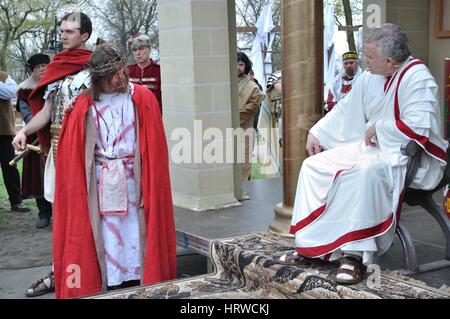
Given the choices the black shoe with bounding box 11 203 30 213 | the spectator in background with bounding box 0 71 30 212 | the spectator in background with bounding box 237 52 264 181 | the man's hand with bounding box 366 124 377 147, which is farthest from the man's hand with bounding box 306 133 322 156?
the black shoe with bounding box 11 203 30 213

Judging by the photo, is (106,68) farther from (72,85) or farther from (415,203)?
(415,203)

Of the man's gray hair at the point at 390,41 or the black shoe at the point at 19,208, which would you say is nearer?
the man's gray hair at the point at 390,41

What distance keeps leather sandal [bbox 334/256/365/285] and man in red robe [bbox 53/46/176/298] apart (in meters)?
1.14

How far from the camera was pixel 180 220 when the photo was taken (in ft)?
16.8

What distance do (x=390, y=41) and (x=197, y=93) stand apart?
2.20 meters

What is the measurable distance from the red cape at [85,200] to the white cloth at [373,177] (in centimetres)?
84

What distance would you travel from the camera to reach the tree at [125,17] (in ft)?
68.4

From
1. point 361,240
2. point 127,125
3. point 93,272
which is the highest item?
point 127,125

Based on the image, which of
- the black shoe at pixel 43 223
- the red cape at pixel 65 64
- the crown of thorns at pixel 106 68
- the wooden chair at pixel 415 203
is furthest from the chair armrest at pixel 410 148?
the black shoe at pixel 43 223

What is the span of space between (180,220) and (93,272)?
1.38m

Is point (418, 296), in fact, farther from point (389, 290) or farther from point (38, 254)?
point (38, 254)

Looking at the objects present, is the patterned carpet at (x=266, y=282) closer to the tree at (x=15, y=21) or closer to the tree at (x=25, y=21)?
the tree at (x=25, y=21)

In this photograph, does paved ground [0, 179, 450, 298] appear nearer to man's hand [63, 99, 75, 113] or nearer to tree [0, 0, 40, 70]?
man's hand [63, 99, 75, 113]
